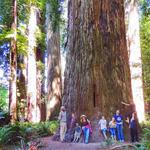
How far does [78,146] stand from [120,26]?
4.14 metres

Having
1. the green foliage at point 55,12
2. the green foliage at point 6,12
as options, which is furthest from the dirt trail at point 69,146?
the green foliage at point 55,12

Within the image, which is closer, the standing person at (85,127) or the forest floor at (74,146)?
the forest floor at (74,146)

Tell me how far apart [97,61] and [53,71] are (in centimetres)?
1125

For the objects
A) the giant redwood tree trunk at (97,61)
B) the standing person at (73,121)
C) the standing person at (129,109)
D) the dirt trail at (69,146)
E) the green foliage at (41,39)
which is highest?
the green foliage at (41,39)

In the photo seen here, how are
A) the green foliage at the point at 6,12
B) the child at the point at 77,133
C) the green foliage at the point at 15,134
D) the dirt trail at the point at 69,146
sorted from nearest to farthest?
the dirt trail at the point at 69,146
the child at the point at 77,133
the green foliage at the point at 15,134
the green foliage at the point at 6,12

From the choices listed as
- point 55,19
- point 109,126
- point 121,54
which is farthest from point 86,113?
point 55,19

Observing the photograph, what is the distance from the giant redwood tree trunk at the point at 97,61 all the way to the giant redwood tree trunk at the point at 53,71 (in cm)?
977

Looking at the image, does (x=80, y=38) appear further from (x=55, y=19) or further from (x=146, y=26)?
(x=146, y=26)

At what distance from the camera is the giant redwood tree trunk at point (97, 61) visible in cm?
1186

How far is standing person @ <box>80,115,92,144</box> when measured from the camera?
11406 millimetres

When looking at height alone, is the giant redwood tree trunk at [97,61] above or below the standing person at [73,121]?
above

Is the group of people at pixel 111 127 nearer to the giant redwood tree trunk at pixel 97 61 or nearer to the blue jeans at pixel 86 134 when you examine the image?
the blue jeans at pixel 86 134

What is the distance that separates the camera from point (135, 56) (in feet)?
66.1

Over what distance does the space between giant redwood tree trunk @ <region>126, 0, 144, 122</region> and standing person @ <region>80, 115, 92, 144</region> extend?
27.2ft
